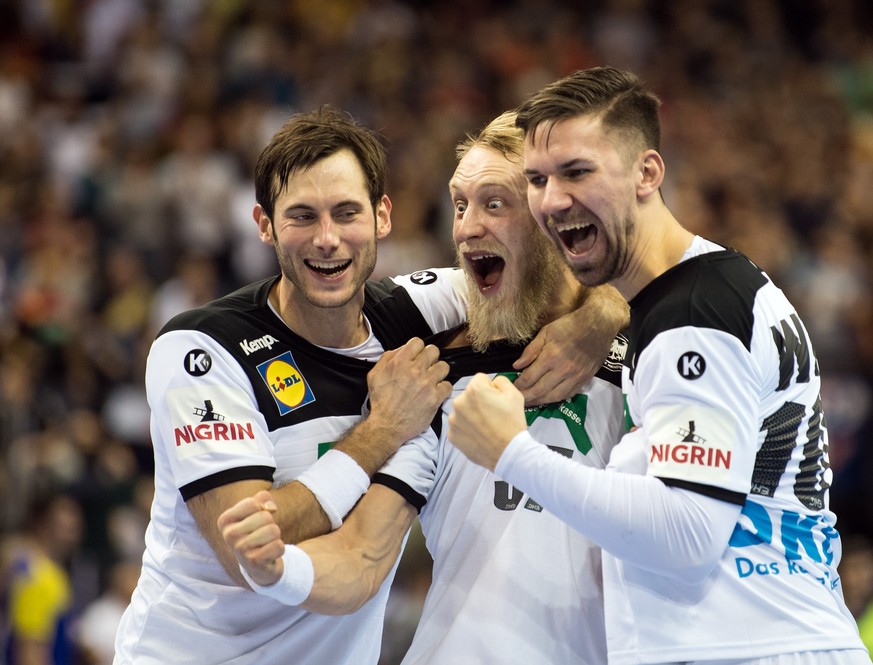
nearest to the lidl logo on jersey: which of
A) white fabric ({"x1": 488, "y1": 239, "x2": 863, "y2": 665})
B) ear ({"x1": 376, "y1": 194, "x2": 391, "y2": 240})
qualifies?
ear ({"x1": 376, "y1": 194, "x2": 391, "y2": 240})

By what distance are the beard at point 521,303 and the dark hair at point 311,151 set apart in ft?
1.67

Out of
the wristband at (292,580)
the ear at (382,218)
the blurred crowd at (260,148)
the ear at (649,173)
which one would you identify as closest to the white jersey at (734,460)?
the ear at (649,173)

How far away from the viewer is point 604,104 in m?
3.97

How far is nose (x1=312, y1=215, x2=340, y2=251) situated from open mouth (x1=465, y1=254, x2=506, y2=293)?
22.3 inches

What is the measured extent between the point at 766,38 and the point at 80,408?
9545 mm

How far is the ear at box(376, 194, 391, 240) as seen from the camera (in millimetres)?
4902

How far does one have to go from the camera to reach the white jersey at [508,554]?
430 cm

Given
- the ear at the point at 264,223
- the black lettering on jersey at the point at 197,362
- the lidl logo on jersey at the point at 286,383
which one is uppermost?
the ear at the point at 264,223

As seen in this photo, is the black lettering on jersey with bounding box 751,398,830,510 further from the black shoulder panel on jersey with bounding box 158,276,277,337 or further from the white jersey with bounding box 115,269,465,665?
the black shoulder panel on jersey with bounding box 158,276,277,337

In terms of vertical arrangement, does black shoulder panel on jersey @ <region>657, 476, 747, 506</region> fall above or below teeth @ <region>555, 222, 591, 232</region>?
below

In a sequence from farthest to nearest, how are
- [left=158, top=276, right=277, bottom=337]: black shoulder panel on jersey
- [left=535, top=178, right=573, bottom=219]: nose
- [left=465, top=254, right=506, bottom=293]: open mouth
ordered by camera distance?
[left=465, top=254, right=506, bottom=293]: open mouth
[left=158, top=276, right=277, bottom=337]: black shoulder panel on jersey
[left=535, top=178, right=573, bottom=219]: nose

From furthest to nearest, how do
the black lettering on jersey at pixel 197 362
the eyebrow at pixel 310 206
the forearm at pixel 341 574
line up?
1. the eyebrow at pixel 310 206
2. the black lettering on jersey at pixel 197 362
3. the forearm at pixel 341 574

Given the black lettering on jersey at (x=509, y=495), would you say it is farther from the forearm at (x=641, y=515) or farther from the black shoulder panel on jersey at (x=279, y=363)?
the forearm at (x=641, y=515)

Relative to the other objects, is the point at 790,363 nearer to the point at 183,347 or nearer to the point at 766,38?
the point at 183,347
